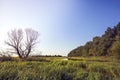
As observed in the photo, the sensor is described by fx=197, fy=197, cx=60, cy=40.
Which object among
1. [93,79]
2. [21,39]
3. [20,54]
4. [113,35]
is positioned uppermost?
[113,35]

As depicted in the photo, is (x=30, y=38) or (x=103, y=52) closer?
(x=30, y=38)

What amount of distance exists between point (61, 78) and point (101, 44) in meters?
27.9

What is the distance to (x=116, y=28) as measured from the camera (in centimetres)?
3369

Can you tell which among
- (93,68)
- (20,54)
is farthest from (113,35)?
(93,68)

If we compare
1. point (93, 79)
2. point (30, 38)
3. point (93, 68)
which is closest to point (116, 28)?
Answer: point (30, 38)

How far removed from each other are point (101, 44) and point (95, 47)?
72.9 inches

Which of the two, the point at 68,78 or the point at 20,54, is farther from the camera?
the point at 20,54

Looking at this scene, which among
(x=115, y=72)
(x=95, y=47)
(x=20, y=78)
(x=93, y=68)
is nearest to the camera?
(x=20, y=78)

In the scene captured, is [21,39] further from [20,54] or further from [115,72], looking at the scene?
[115,72]

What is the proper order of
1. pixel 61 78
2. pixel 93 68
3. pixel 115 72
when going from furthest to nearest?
1. pixel 93 68
2. pixel 115 72
3. pixel 61 78

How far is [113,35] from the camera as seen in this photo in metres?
33.1

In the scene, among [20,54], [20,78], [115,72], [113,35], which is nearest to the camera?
[20,78]

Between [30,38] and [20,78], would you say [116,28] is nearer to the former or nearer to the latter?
[30,38]

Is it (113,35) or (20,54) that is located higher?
(113,35)
